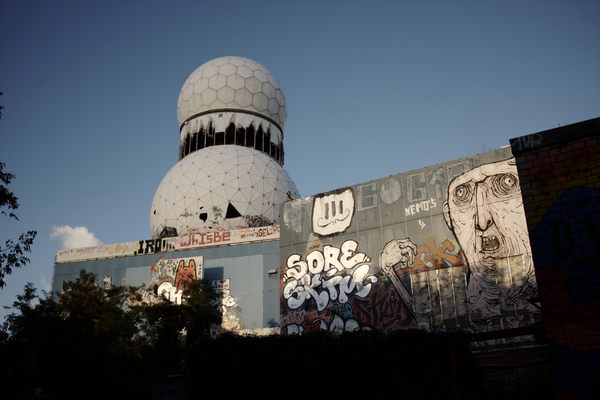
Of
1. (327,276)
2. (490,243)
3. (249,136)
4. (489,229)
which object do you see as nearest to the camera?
(490,243)

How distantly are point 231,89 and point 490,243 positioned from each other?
27.1 meters

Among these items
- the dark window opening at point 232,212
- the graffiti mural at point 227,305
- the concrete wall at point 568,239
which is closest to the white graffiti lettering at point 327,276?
the graffiti mural at point 227,305

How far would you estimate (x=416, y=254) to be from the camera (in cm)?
2222

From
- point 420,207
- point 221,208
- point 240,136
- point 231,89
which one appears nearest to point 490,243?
point 420,207

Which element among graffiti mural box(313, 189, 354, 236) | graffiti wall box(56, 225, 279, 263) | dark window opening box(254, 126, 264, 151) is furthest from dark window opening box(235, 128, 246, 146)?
graffiti mural box(313, 189, 354, 236)

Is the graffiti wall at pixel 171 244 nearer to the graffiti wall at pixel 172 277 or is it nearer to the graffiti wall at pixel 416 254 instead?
the graffiti wall at pixel 172 277

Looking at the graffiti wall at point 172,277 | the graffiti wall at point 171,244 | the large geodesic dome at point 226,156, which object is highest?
the large geodesic dome at point 226,156

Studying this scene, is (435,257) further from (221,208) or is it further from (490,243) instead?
(221,208)

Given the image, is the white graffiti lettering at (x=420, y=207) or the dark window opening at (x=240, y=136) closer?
the white graffiti lettering at (x=420, y=207)

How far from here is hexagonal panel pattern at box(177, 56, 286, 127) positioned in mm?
43125

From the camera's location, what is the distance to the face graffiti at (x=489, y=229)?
20109 mm

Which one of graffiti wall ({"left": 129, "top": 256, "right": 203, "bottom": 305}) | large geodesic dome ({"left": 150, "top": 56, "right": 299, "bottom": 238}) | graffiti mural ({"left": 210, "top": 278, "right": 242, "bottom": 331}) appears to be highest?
large geodesic dome ({"left": 150, "top": 56, "right": 299, "bottom": 238})

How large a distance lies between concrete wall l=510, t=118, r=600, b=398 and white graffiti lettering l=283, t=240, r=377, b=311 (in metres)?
16.2

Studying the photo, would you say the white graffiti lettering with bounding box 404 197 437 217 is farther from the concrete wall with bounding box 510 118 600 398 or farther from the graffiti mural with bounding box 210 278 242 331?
the concrete wall with bounding box 510 118 600 398
